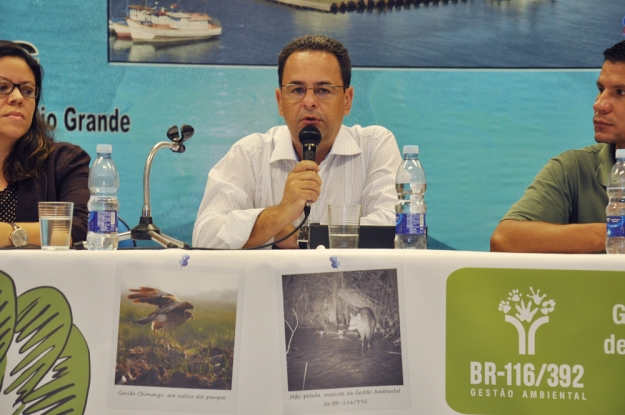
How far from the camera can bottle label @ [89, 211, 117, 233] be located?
1.59 meters

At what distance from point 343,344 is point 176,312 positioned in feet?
1.08

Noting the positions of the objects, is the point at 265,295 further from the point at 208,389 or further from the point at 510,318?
the point at 510,318

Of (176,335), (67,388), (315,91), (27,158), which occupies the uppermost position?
(315,91)

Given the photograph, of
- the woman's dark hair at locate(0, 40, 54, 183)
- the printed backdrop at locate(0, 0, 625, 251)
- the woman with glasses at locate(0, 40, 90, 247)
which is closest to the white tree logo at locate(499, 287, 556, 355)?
the woman with glasses at locate(0, 40, 90, 247)

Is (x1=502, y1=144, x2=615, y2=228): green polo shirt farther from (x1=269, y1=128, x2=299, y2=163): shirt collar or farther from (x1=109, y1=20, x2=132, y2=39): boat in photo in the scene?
(x1=109, y1=20, x2=132, y2=39): boat in photo

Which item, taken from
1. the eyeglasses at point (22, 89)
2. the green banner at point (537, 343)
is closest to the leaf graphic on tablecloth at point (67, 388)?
the green banner at point (537, 343)

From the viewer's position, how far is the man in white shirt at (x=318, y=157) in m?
2.27

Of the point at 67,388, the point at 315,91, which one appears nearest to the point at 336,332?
the point at 67,388

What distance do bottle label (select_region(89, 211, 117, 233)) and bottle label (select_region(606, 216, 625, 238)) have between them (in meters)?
1.15

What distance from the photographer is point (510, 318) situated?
1.30 metres

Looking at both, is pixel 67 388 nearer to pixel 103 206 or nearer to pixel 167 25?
pixel 103 206

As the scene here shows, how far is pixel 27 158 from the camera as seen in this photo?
2.38m

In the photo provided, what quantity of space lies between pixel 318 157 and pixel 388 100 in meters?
0.78

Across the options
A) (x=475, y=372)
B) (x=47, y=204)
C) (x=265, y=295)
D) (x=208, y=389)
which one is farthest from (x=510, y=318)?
(x=47, y=204)
